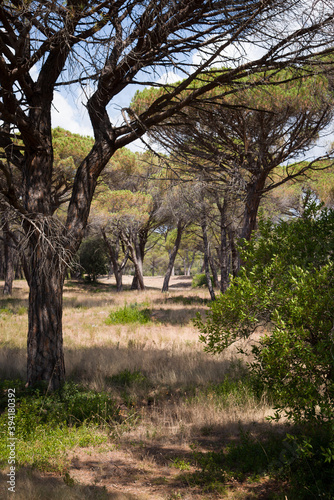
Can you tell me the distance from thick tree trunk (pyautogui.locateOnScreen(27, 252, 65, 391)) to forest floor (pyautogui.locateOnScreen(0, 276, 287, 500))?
0.89m

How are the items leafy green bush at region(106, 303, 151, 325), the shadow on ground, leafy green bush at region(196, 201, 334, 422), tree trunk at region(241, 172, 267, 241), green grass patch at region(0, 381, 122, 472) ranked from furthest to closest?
leafy green bush at region(106, 303, 151, 325) < tree trunk at region(241, 172, 267, 241) < green grass patch at region(0, 381, 122, 472) < leafy green bush at region(196, 201, 334, 422) < the shadow on ground

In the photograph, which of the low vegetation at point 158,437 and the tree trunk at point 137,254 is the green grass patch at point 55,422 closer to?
the low vegetation at point 158,437

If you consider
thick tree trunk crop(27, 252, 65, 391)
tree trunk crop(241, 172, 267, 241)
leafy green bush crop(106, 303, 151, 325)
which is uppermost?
tree trunk crop(241, 172, 267, 241)

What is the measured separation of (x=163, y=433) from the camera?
166 inches

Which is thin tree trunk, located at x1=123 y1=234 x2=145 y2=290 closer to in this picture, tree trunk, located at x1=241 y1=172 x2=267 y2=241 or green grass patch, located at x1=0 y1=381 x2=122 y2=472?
tree trunk, located at x1=241 y1=172 x2=267 y2=241

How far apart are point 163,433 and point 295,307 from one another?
2481mm

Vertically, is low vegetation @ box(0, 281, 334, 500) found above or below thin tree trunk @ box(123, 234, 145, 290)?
below

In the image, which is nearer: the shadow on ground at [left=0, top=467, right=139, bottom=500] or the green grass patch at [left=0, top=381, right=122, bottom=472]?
the shadow on ground at [left=0, top=467, right=139, bottom=500]

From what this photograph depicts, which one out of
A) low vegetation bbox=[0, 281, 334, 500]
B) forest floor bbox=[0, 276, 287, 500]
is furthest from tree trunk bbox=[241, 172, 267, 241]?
low vegetation bbox=[0, 281, 334, 500]

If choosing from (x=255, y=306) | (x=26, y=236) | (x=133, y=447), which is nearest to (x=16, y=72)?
(x=26, y=236)

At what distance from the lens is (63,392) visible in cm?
475

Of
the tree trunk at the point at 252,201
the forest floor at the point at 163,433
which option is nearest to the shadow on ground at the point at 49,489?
the forest floor at the point at 163,433

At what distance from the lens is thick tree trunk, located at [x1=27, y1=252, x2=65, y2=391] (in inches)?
188

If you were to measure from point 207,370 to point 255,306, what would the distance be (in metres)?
3.27
